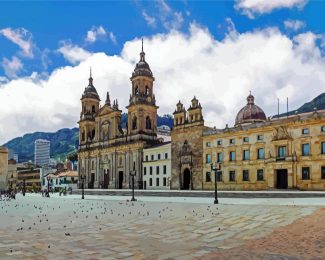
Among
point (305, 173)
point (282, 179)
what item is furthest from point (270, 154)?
point (305, 173)

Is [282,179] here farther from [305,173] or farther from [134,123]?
[134,123]

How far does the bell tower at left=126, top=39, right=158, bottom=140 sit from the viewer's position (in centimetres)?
7825

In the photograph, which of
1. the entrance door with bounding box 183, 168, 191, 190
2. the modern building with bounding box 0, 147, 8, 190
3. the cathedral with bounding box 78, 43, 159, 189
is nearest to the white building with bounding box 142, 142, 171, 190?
the cathedral with bounding box 78, 43, 159, 189

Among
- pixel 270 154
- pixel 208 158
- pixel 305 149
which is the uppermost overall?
pixel 305 149

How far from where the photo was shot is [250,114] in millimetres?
70938

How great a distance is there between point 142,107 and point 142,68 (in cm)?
851

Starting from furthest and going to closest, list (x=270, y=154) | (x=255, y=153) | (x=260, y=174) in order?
(x=255, y=153)
(x=260, y=174)
(x=270, y=154)

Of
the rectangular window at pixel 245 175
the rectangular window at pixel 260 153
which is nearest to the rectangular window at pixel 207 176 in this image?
the rectangular window at pixel 245 175

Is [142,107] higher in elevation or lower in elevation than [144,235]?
higher

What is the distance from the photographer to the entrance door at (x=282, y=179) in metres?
51.7

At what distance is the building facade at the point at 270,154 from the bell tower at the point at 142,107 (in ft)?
60.1

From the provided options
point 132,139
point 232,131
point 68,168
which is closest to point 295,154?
point 232,131

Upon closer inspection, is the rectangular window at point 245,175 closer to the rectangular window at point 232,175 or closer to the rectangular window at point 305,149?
the rectangular window at point 232,175

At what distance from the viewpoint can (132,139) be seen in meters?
78.9
